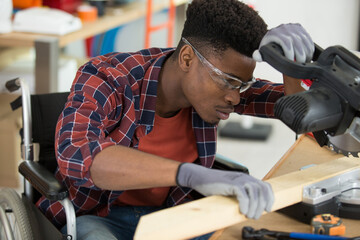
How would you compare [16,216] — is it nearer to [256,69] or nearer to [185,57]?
[185,57]

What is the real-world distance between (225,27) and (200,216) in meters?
0.63

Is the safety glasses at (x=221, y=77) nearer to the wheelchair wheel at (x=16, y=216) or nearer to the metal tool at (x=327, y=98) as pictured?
the metal tool at (x=327, y=98)

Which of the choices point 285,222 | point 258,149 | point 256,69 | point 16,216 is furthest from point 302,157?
point 258,149

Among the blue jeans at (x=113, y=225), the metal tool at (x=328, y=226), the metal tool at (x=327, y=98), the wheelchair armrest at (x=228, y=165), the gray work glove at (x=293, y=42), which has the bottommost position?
the blue jeans at (x=113, y=225)

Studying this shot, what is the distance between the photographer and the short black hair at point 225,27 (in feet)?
4.78

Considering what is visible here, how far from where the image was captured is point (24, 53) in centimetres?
358

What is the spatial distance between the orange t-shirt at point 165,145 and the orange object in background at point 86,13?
6.38 feet

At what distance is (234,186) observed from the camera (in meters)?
1.05

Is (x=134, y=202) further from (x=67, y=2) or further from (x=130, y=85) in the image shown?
(x=67, y=2)

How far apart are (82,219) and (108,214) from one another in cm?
11

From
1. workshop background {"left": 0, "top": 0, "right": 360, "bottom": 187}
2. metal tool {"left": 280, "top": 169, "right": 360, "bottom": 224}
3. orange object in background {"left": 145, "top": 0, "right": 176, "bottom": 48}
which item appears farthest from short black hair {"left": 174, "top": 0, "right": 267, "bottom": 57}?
orange object in background {"left": 145, "top": 0, "right": 176, "bottom": 48}

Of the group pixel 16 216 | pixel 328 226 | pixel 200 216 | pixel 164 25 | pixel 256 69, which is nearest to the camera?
pixel 200 216

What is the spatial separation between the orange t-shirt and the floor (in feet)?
5.93

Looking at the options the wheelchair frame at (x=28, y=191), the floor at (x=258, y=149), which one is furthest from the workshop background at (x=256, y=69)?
the wheelchair frame at (x=28, y=191)
